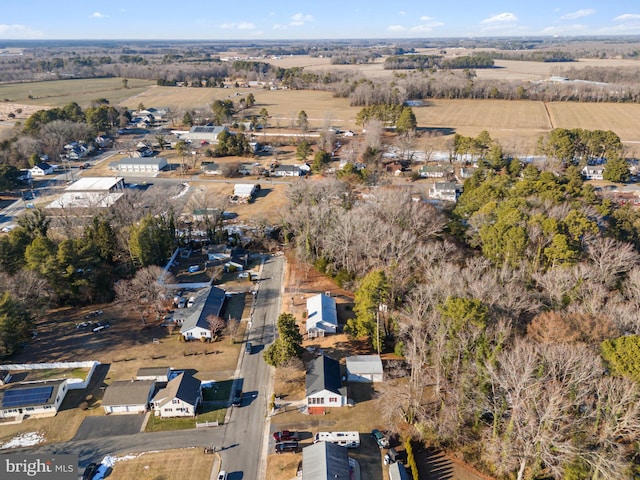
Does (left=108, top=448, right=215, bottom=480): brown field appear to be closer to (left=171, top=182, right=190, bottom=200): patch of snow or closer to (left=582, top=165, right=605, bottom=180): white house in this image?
(left=171, top=182, right=190, bottom=200): patch of snow

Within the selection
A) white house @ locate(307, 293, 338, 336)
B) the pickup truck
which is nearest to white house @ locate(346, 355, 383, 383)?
white house @ locate(307, 293, 338, 336)

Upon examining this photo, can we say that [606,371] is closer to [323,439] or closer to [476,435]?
[476,435]

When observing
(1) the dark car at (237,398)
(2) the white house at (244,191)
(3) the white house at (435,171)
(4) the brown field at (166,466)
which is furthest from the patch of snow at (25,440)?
(3) the white house at (435,171)

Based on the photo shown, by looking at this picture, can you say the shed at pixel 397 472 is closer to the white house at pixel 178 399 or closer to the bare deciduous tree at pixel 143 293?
the white house at pixel 178 399

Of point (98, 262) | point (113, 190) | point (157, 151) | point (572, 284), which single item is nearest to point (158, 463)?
point (98, 262)

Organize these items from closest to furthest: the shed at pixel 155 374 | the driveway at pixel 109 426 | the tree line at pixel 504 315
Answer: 1. the tree line at pixel 504 315
2. the driveway at pixel 109 426
3. the shed at pixel 155 374

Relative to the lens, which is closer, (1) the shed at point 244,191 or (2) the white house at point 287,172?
(1) the shed at point 244,191

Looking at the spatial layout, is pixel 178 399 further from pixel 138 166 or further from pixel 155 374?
pixel 138 166

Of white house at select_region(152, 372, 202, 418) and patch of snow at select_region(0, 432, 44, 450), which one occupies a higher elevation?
white house at select_region(152, 372, 202, 418)
